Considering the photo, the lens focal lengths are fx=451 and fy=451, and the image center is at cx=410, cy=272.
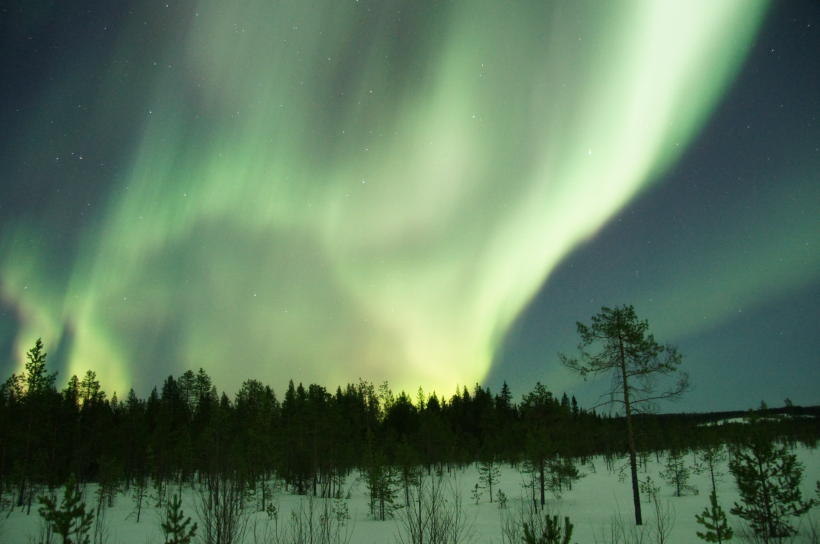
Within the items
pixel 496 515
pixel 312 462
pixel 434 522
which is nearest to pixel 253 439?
pixel 312 462

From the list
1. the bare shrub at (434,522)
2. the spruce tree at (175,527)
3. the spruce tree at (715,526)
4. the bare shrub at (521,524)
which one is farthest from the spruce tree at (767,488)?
the spruce tree at (175,527)

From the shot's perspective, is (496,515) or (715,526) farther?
(496,515)

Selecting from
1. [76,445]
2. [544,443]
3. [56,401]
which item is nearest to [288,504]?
[544,443]

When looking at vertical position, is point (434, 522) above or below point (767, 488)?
above

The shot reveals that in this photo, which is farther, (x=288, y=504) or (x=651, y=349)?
(x=288, y=504)

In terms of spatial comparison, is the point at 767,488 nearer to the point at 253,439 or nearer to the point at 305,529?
the point at 305,529

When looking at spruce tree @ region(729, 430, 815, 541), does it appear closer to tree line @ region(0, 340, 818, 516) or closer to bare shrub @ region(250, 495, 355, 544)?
tree line @ region(0, 340, 818, 516)

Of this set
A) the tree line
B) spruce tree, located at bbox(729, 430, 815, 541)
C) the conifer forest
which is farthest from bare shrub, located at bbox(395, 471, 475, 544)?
spruce tree, located at bbox(729, 430, 815, 541)

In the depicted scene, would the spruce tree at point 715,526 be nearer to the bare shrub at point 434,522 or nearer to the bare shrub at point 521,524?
the bare shrub at point 521,524

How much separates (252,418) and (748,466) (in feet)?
201

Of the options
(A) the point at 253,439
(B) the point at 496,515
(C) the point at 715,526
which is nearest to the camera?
(C) the point at 715,526

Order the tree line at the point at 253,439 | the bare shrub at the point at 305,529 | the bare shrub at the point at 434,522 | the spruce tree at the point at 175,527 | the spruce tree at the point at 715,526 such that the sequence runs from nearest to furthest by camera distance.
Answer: the bare shrub at the point at 434,522 → the bare shrub at the point at 305,529 → the spruce tree at the point at 715,526 → the spruce tree at the point at 175,527 → the tree line at the point at 253,439

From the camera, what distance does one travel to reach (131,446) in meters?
68.5

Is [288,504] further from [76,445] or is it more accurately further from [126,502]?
[76,445]
